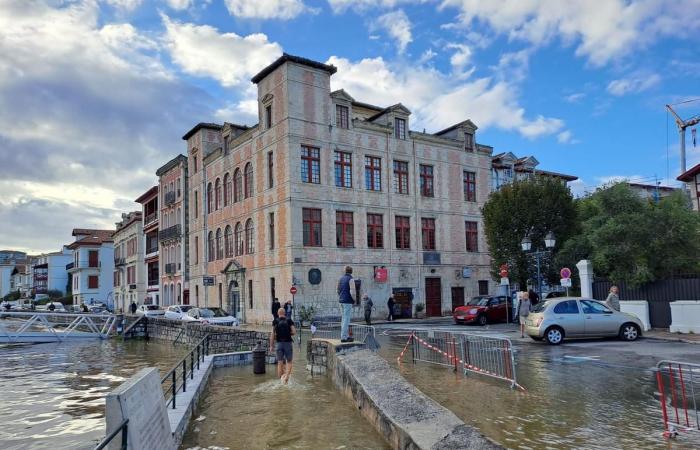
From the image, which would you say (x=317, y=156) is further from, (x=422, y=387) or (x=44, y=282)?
(x=44, y=282)

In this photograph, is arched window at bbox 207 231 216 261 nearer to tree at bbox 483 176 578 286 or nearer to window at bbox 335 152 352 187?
window at bbox 335 152 352 187

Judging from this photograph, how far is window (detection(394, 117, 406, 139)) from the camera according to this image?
36812mm

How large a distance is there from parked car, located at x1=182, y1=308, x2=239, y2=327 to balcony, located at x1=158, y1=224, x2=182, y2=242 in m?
16.8

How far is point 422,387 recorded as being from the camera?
435 inches

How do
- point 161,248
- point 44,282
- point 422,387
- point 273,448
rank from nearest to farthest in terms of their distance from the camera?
1. point 273,448
2. point 422,387
3. point 161,248
4. point 44,282

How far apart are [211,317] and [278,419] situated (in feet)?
73.8

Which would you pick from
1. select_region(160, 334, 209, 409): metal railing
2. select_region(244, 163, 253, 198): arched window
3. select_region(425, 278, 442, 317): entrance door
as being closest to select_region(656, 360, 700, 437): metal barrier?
select_region(160, 334, 209, 409): metal railing

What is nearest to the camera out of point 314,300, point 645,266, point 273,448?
point 273,448

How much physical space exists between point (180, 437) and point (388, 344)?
12.3m

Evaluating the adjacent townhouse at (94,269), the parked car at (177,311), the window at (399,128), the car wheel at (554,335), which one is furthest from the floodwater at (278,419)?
the adjacent townhouse at (94,269)

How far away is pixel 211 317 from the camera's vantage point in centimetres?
3073

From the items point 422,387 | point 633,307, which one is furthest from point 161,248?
point 422,387

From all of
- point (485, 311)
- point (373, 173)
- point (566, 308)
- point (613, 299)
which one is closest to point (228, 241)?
point (373, 173)

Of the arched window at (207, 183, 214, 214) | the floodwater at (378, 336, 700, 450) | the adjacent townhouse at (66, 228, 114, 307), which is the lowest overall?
the floodwater at (378, 336, 700, 450)
